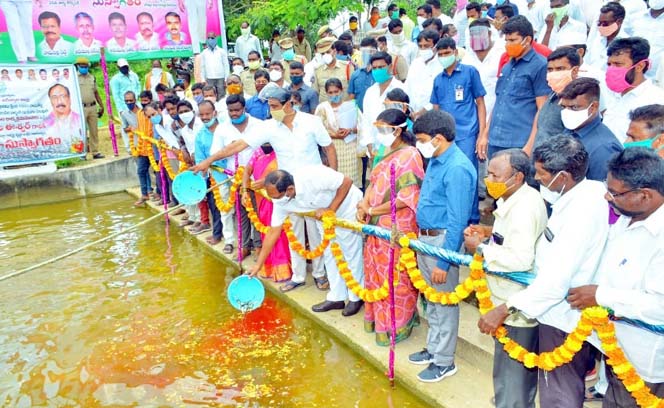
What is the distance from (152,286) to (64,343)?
1499 mm

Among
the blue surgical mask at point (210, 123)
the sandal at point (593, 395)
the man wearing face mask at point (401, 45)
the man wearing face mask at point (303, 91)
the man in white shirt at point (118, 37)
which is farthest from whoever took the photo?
the man in white shirt at point (118, 37)

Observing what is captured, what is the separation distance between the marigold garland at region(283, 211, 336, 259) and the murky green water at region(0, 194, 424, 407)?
2.39 ft

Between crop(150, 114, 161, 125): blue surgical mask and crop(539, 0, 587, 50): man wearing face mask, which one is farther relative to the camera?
crop(150, 114, 161, 125): blue surgical mask

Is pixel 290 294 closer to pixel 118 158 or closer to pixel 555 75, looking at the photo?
pixel 555 75

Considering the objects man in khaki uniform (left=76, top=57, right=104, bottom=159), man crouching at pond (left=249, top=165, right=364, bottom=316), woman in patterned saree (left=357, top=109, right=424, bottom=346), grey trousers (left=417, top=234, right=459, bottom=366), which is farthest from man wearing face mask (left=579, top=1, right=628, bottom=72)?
man in khaki uniform (left=76, top=57, right=104, bottom=159)

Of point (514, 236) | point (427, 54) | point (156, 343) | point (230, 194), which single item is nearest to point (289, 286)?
point (156, 343)

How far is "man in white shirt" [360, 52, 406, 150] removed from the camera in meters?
6.11

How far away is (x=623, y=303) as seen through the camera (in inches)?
104

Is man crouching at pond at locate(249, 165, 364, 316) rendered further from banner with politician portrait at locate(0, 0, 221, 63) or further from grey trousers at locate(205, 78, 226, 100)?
banner with politician portrait at locate(0, 0, 221, 63)

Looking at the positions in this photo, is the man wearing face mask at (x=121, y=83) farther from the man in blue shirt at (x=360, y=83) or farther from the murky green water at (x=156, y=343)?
the man in blue shirt at (x=360, y=83)

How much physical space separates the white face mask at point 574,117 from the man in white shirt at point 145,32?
38.7 feet

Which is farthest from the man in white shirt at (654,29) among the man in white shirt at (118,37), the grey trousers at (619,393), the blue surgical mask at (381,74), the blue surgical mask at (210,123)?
the man in white shirt at (118,37)

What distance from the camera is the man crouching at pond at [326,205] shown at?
508 centimetres

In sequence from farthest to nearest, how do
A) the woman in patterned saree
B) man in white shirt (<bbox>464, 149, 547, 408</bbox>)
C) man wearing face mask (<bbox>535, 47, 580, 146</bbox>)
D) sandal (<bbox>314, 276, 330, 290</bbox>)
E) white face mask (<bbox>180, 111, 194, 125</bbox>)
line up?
1. white face mask (<bbox>180, 111, 194, 125</bbox>)
2. sandal (<bbox>314, 276, 330, 290</bbox>)
3. the woman in patterned saree
4. man wearing face mask (<bbox>535, 47, 580, 146</bbox>)
5. man in white shirt (<bbox>464, 149, 547, 408</bbox>)
